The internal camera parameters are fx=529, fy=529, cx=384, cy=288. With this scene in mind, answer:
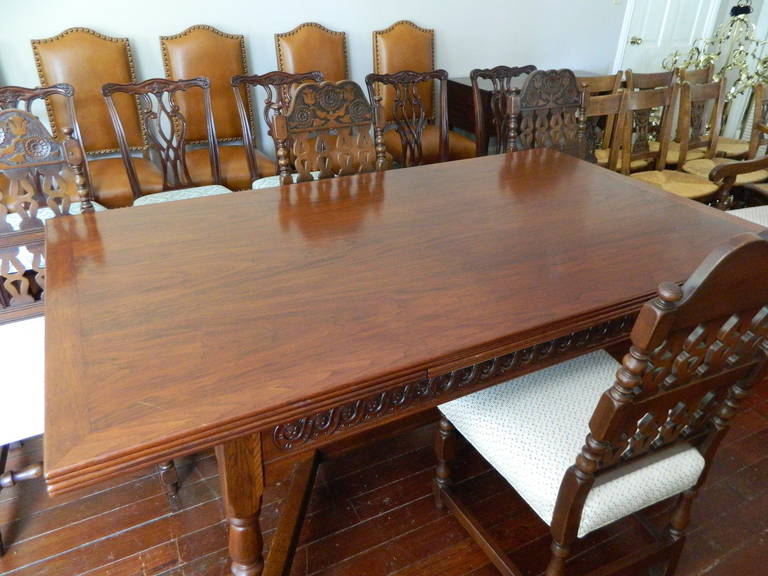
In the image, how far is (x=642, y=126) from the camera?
2.73 m

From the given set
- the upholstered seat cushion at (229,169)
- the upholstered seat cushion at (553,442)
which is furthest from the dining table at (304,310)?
the upholstered seat cushion at (229,169)

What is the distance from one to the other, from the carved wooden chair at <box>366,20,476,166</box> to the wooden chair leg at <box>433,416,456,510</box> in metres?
1.78

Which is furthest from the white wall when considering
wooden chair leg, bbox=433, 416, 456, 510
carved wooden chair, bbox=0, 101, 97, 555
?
wooden chair leg, bbox=433, 416, 456, 510

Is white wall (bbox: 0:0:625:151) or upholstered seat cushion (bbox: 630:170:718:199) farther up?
white wall (bbox: 0:0:625:151)

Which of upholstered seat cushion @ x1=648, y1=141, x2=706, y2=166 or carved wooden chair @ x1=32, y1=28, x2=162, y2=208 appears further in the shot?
upholstered seat cushion @ x1=648, y1=141, x2=706, y2=166

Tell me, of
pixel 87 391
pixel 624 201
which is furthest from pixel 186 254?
pixel 624 201

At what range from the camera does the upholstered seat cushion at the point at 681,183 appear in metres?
2.62

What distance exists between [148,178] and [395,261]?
174 centimetres

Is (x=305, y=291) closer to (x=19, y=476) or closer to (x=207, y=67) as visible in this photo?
(x=19, y=476)

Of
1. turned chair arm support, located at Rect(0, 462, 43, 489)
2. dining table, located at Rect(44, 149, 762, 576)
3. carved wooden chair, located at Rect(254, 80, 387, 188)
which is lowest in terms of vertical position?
turned chair arm support, located at Rect(0, 462, 43, 489)

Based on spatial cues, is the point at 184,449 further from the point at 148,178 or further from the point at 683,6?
the point at 683,6

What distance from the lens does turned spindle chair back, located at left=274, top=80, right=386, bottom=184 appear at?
1.72 metres

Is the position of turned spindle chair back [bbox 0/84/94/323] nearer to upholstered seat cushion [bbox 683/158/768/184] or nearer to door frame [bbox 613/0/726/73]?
upholstered seat cushion [bbox 683/158/768/184]

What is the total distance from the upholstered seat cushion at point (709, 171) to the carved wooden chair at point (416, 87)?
1246mm
